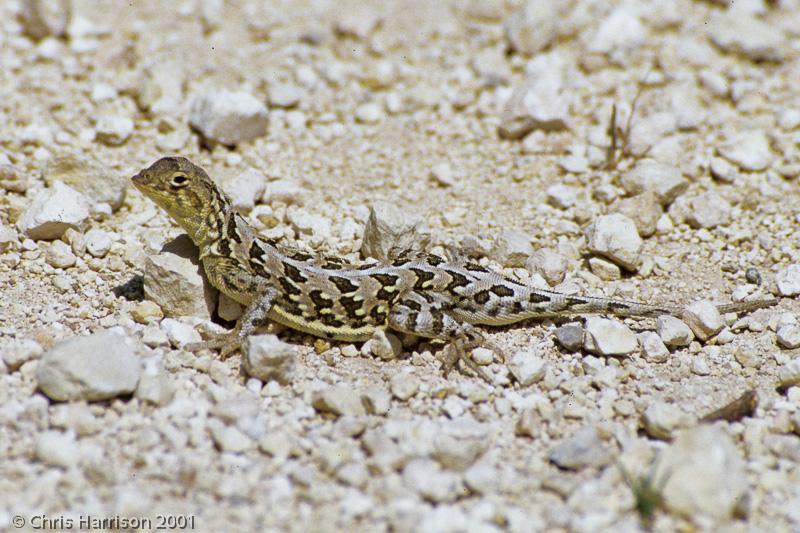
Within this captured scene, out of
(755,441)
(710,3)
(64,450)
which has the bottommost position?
(64,450)

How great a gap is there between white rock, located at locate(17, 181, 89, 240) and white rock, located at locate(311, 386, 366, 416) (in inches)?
134

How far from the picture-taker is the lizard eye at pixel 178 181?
704cm

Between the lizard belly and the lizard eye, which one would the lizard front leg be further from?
the lizard eye

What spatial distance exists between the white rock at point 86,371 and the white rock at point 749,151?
7177mm

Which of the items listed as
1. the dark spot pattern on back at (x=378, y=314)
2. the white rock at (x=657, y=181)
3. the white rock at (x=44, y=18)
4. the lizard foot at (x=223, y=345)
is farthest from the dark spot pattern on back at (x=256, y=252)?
the white rock at (x=44, y=18)

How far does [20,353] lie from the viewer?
612 centimetres

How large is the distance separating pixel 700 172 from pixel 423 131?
11.4ft

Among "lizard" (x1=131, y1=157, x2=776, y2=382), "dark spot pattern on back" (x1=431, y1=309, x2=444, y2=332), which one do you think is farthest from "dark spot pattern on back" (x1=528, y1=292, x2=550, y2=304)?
"dark spot pattern on back" (x1=431, y1=309, x2=444, y2=332)

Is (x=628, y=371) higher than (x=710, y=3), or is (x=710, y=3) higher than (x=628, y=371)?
(x=710, y=3)

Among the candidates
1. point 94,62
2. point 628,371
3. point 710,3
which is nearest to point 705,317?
point 628,371

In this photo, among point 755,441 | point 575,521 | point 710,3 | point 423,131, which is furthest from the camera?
point 710,3

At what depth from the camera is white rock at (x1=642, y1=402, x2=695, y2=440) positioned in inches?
229

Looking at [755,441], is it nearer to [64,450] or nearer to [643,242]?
[643,242]

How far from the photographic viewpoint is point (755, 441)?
582cm
